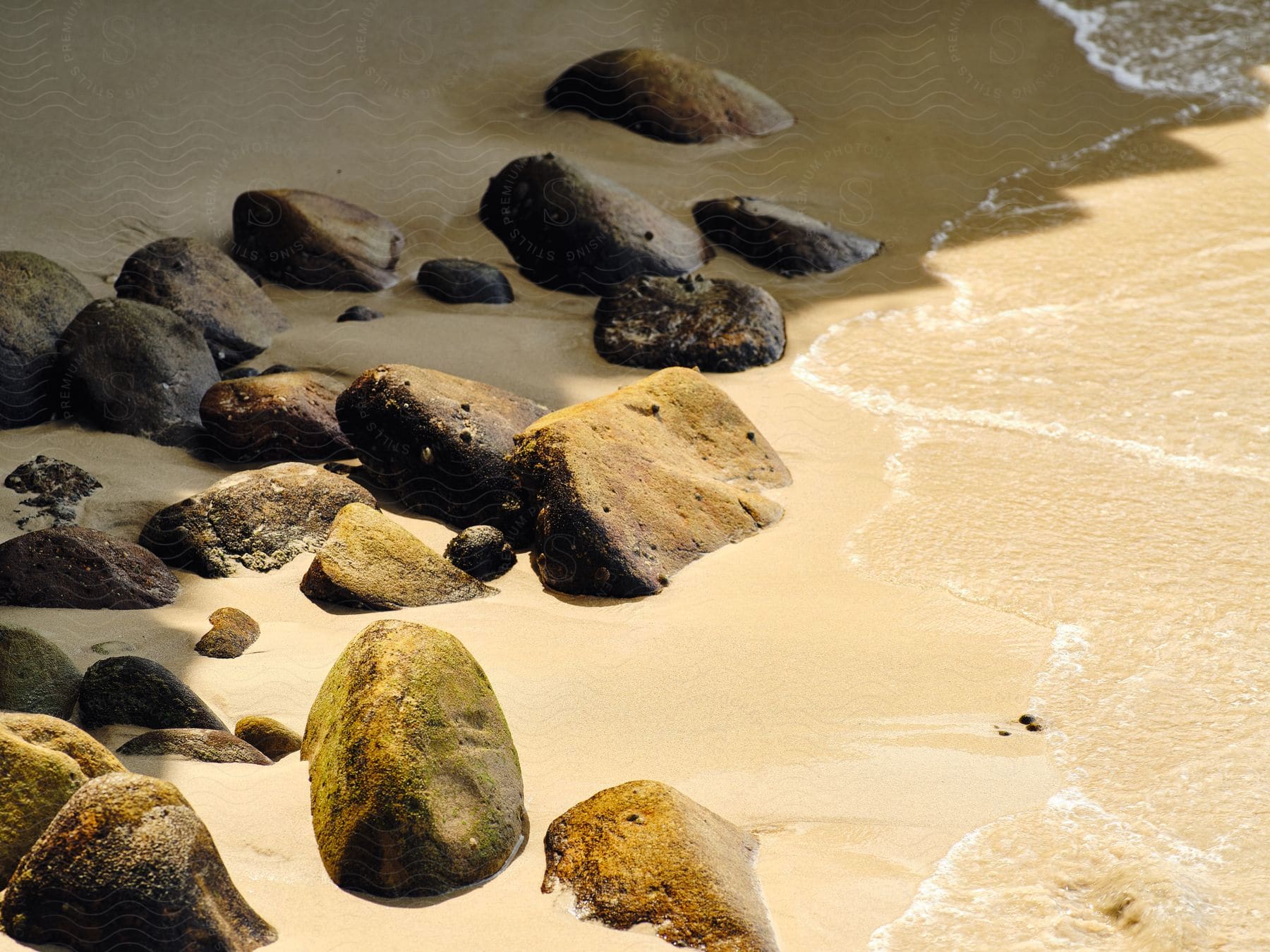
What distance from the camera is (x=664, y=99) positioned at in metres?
8.17

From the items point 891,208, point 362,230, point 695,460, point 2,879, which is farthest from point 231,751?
point 891,208

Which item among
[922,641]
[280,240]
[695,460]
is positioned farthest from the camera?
[280,240]

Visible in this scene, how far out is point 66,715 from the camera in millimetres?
2932

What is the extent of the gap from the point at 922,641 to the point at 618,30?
7.03 metres

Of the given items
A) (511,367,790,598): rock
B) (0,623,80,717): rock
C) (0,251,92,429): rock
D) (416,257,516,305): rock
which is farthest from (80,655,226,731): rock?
(416,257,516,305): rock

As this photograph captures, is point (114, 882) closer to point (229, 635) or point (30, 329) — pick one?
point (229, 635)

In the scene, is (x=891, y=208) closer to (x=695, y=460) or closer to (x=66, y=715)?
(x=695, y=460)

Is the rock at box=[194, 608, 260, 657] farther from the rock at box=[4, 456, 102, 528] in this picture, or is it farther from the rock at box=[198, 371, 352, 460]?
the rock at box=[198, 371, 352, 460]

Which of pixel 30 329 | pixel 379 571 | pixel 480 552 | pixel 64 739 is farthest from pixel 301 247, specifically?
pixel 64 739

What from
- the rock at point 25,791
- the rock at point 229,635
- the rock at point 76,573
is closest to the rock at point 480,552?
the rock at point 229,635

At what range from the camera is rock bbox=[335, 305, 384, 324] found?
5789mm

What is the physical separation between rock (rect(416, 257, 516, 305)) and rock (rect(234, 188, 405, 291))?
0.27m

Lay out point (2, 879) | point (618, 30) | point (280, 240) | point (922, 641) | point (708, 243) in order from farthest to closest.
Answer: point (618, 30) → point (708, 243) → point (280, 240) → point (922, 641) → point (2, 879)

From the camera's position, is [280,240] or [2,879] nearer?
[2,879]
